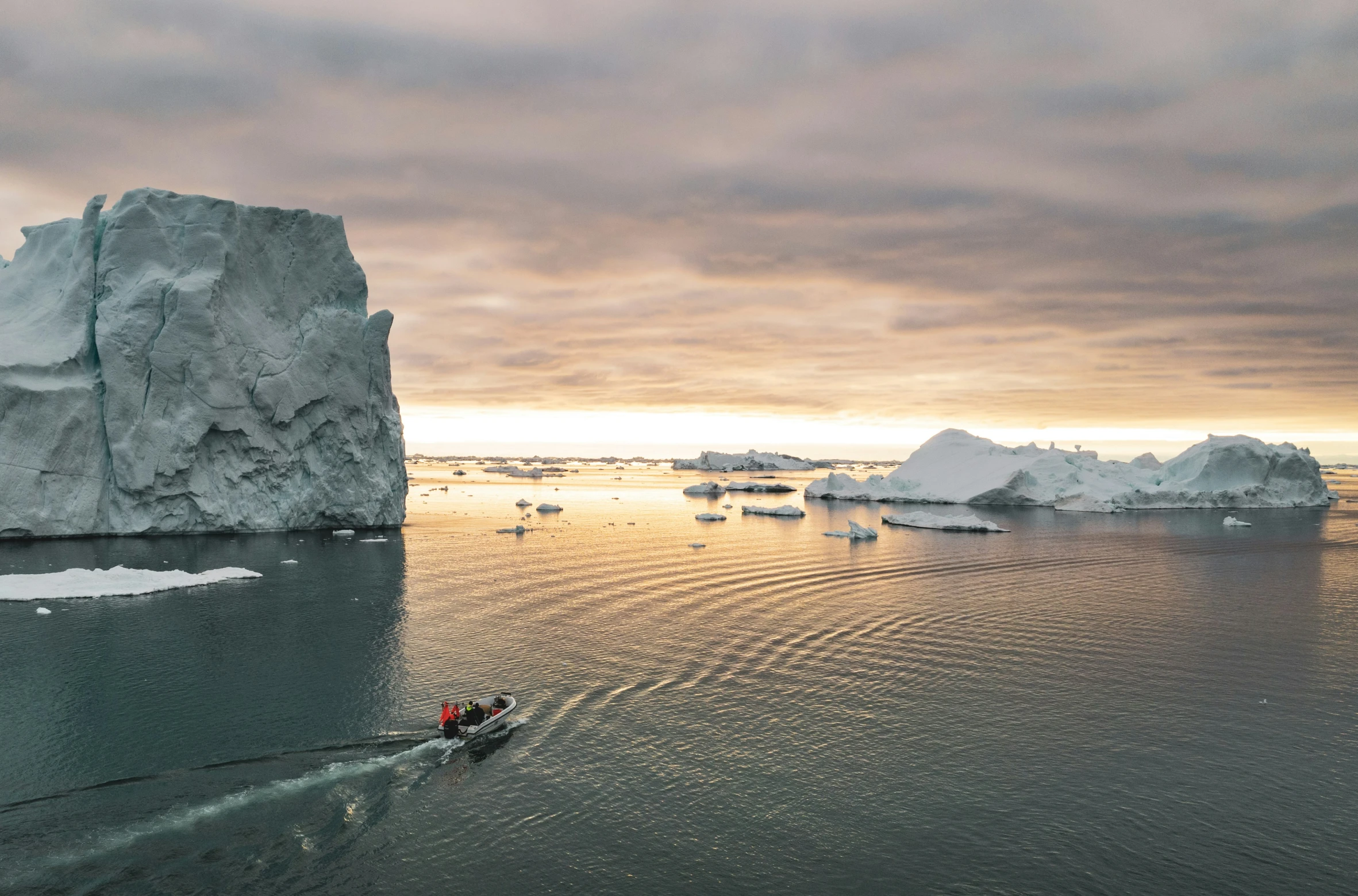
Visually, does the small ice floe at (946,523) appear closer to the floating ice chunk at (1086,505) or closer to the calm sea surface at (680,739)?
the floating ice chunk at (1086,505)

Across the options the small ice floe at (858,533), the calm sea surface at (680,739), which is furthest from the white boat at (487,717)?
the small ice floe at (858,533)

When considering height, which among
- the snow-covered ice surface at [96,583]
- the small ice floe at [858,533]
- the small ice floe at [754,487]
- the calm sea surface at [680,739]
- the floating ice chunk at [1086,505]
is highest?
the small ice floe at [754,487]

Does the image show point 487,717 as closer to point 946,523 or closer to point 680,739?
point 680,739

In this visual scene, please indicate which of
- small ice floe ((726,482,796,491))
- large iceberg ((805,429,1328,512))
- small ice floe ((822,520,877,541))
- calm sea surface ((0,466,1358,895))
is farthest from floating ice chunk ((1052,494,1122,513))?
calm sea surface ((0,466,1358,895))

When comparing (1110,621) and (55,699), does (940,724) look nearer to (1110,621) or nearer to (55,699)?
(1110,621)

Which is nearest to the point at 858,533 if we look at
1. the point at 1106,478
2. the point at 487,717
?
the point at 487,717

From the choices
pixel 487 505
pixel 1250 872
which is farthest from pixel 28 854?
pixel 487 505
